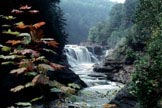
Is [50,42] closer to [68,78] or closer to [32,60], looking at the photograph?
[32,60]

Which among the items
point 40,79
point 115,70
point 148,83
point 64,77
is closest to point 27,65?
point 40,79

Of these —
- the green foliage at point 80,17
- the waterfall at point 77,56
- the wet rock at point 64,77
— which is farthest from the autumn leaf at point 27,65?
the green foliage at point 80,17

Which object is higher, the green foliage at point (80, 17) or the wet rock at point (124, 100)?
the green foliage at point (80, 17)

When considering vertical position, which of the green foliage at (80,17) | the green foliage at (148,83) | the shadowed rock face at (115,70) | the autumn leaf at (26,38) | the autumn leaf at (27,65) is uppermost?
the green foliage at (80,17)

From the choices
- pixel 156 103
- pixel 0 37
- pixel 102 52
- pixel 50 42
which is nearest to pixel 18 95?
pixel 0 37

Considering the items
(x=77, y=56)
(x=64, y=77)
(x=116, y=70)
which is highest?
(x=64, y=77)

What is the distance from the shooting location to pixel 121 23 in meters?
82.0

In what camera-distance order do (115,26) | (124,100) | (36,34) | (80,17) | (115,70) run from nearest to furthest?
(36,34)
(124,100)
(115,70)
(115,26)
(80,17)

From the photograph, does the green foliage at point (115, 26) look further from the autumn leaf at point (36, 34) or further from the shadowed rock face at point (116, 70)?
the autumn leaf at point (36, 34)

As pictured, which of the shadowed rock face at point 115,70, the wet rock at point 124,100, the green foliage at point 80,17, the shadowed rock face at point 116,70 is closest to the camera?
the wet rock at point 124,100

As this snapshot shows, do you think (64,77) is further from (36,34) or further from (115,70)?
(36,34)

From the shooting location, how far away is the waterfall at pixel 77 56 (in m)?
51.3

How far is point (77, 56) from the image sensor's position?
176ft

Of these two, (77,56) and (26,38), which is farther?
(77,56)
